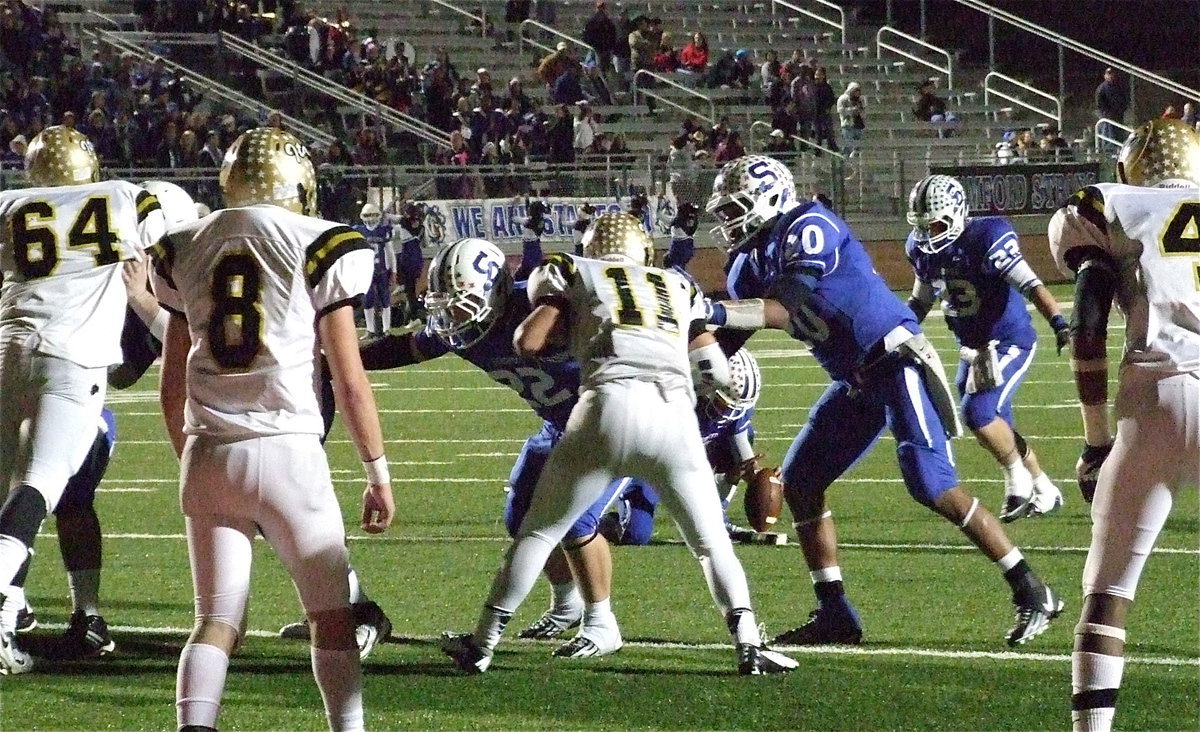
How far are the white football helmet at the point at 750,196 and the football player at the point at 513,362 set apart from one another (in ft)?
2.42

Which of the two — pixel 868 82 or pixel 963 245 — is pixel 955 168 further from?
pixel 963 245

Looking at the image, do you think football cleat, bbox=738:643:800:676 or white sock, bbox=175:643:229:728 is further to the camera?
football cleat, bbox=738:643:800:676

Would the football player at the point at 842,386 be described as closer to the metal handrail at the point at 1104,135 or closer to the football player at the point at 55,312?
the football player at the point at 55,312

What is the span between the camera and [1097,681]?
13.6 ft

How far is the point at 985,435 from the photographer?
8.60 meters

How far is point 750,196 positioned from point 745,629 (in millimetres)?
1526

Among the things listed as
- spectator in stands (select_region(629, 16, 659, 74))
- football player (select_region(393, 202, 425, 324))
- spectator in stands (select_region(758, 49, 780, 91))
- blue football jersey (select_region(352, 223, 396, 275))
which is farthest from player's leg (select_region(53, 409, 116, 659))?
spectator in stands (select_region(758, 49, 780, 91))

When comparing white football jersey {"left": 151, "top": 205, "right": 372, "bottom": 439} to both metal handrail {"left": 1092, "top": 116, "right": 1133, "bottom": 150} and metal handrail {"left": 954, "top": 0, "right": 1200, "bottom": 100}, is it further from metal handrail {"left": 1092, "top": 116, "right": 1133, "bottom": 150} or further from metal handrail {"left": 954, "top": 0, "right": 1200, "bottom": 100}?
metal handrail {"left": 954, "top": 0, "right": 1200, "bottom": 100}

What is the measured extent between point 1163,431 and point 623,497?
3797 millimetres

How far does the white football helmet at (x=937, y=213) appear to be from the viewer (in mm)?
8711

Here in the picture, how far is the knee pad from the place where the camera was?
5344mm

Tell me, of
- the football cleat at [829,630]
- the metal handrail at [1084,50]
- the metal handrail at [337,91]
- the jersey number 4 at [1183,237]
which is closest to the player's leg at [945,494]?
the football cleat at [829,630]

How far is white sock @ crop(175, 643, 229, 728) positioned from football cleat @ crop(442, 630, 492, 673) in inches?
61.5

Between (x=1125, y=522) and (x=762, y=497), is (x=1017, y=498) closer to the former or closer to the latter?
(x=762, y=497)
